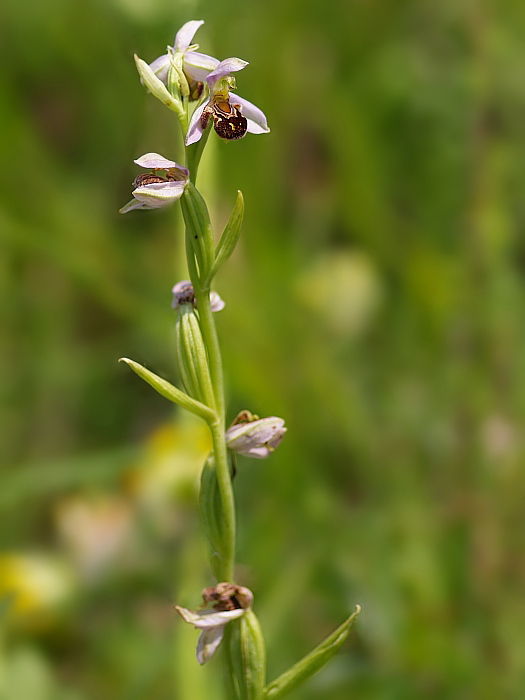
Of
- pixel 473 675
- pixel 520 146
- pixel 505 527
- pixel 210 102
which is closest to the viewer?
pixel 210 102

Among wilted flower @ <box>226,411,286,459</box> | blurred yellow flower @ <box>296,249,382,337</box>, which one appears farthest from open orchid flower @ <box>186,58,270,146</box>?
blurred yellow flower @ <box>296,249,382,337</box>

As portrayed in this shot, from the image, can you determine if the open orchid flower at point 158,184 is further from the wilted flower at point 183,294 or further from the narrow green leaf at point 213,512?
the narrow green leaf at point 213,512

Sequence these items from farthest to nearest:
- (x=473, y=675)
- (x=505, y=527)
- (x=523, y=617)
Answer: (x=505, y=527) < (x=523, y=617) < (x=473, y=675)

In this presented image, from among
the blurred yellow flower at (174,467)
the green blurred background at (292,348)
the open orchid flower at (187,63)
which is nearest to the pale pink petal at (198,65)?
the open orchid flower at (187,63)

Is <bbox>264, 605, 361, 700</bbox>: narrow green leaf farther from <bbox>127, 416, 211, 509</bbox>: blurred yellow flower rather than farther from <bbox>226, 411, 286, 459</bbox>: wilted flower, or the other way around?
<bbox>127, 416, 211, 509</bbox>: blurred yellow flower

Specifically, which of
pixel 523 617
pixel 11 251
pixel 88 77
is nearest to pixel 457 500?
pixel 523 617

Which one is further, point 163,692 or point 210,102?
point 163,692

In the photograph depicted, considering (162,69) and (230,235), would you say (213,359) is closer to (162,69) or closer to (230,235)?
(230,235)

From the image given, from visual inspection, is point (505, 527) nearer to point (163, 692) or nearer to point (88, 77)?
point (163, 692)
